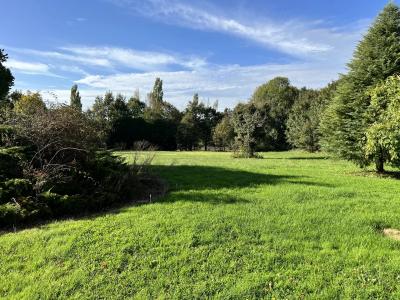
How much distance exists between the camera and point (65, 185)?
8.13 meters

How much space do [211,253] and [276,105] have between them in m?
51.4

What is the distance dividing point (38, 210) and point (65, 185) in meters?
1.06

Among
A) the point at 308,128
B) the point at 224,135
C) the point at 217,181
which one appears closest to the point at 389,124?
the point at 217,181

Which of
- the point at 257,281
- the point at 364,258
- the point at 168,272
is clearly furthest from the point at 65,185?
the point at 364,258

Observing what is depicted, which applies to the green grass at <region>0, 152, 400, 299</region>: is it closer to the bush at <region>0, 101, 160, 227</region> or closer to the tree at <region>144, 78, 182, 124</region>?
the bush at <region>0, 101, 160, 227</region>

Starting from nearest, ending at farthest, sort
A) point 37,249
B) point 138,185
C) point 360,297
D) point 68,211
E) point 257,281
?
1. point 360,297
2. point 257,281
3. point 37,249
4. point 68,211
5. point 138,185

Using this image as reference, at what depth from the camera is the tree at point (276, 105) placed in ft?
152

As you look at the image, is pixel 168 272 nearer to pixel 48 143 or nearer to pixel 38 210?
pixel 38 210

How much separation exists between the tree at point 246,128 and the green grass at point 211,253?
21.4 meters

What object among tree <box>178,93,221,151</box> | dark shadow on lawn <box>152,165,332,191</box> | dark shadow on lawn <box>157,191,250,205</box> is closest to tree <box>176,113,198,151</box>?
tree <box>178,93,221,151</box>

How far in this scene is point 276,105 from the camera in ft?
181

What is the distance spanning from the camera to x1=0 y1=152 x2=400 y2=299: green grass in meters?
4.74

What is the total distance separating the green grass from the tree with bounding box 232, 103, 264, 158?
21.4 meters

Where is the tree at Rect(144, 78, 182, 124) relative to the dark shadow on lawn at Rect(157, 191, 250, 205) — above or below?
above
